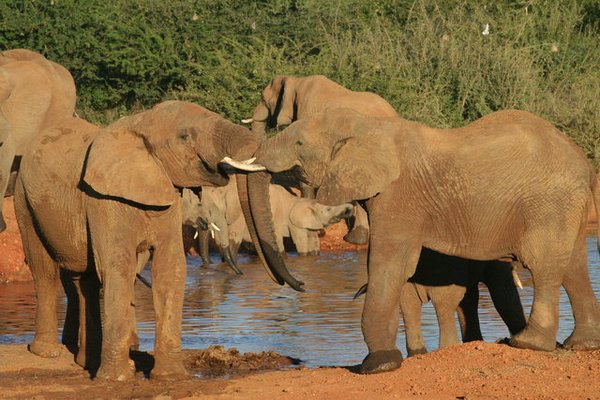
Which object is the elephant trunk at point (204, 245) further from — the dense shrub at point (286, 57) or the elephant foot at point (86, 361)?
the elephant foot at point (86, 361)

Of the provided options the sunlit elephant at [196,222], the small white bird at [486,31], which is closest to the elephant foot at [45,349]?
the sunlit elephant at [196,222]

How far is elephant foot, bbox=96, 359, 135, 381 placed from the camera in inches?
376

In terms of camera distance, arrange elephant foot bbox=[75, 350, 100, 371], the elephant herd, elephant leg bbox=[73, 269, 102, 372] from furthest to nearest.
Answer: elephant leg bbox=[73, 269, 102, 372] < elephant foot bbox=[75, 350, 100, 371] < the elephant herd

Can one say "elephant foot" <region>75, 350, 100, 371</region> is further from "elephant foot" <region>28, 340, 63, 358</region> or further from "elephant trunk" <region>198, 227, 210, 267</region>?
"elephant trunk" <region>198, 227, 210, 267</region>

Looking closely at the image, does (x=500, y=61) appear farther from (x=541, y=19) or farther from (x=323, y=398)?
(x=323, y=398)

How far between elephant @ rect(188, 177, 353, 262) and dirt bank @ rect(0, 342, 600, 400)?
27.9 feet

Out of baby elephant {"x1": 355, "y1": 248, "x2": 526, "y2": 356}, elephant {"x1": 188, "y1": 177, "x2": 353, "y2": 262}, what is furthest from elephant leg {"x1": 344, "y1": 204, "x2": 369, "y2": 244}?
baby elephant {"x1": 355, "y1": 248, "x2": 526, "y2": 356}

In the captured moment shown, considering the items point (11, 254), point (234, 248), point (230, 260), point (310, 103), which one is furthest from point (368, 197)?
point (310, 103)

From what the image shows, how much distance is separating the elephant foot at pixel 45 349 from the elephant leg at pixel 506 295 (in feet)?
9.35

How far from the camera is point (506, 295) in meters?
10.5

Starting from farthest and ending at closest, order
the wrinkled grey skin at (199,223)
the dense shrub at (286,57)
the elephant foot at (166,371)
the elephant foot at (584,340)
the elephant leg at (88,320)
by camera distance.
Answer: the dense shrub at (286,57)
the wrinkled grey skin at (199,223)
the elephant leg at (88,320)
the elephant foot at (584,340)
the elephant foot at (166,371)

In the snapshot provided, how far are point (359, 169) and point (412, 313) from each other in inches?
48.7

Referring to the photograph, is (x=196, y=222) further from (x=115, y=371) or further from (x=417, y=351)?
(x=115, y=371)

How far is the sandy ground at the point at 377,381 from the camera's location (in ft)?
28.6
